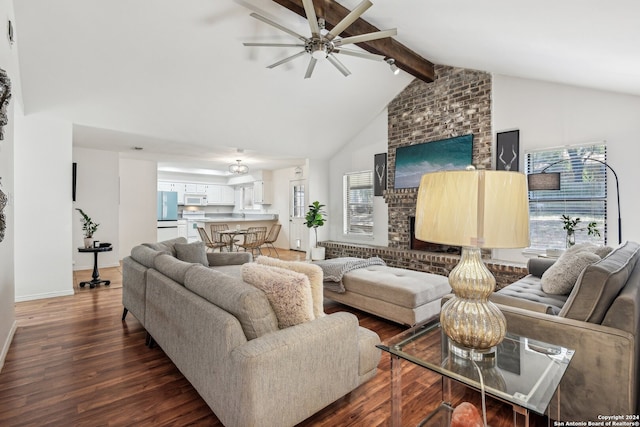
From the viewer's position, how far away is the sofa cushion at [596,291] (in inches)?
59.7

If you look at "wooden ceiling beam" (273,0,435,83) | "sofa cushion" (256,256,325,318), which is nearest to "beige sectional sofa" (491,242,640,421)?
"sofa cushion" (256,256,325,318)

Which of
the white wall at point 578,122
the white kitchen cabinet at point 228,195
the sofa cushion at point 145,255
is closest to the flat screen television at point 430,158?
the white wall at point 578,122

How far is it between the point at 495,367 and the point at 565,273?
163 cm

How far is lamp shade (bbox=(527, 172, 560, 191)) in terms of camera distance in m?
3.51

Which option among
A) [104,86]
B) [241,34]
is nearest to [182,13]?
[241,34]

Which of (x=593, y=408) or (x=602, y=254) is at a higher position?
(x=602, y=254)

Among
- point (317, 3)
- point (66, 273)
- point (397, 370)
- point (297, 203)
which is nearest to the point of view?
point (397, 370)

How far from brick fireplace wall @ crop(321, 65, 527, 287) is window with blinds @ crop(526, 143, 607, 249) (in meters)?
0.64

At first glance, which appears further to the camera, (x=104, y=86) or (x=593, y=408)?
(x=104, y=86)

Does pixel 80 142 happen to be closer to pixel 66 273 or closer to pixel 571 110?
pixel 66 273

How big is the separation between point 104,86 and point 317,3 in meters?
2.71

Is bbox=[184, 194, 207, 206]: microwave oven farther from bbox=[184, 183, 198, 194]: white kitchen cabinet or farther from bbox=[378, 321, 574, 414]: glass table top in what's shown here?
bbox=[378, 321, 574, 414]: glass table top

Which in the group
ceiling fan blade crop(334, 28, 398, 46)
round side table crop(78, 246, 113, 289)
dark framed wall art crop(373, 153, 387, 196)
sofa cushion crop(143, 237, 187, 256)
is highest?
ceiling fan blade crop(334, 28, 398, 46)

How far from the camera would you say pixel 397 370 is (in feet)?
4.69
